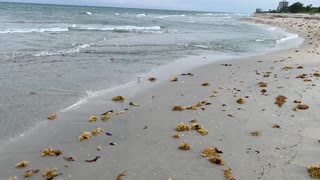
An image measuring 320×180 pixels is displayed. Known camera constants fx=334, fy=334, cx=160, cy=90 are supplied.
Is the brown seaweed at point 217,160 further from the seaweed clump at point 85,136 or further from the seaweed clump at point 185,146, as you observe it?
the seaweed clump at point 85,136

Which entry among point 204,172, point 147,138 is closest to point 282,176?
point 204,172

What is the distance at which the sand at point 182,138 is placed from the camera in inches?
211

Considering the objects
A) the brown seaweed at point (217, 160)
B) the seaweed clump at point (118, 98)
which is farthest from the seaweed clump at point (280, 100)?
the seaweed clump at point (118, 98)

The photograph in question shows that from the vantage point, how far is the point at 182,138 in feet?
21.7

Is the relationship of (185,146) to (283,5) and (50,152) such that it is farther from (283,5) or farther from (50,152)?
(283,5)

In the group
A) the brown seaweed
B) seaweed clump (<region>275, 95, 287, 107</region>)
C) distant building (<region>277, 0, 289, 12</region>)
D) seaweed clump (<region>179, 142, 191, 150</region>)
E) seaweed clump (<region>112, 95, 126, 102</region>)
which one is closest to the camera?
the brown seaweed

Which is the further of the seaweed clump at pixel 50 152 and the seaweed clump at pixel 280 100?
the seaweed clump at pixel 280 100

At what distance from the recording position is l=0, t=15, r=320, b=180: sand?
5367 mm

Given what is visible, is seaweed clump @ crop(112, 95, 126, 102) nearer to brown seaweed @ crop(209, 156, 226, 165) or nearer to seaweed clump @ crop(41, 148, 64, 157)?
seaweed clump @ crop(41, 148, 64, 157)

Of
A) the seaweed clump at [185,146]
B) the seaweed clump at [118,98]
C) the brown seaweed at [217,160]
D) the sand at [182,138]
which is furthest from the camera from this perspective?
the seaweed clump at [118,98]

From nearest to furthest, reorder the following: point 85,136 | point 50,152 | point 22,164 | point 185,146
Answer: point 22,164, point 50,152, point 185,146, point 85,136

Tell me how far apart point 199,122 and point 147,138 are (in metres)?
1.47

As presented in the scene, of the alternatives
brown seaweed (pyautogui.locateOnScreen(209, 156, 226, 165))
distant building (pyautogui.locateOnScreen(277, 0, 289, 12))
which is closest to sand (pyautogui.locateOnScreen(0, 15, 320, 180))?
brown seaweed (pyautogui.locateOnScreen(209, 156, 226, 165))

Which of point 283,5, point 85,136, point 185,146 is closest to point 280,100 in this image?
point 185,146
